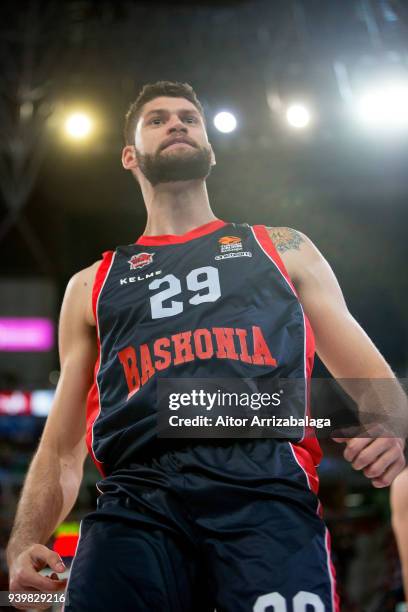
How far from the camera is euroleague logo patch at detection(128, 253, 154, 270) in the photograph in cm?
213

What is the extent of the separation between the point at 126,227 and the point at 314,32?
254 cm

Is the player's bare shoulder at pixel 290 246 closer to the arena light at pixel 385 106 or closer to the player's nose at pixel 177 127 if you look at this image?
the player's nose at pixel 177 127

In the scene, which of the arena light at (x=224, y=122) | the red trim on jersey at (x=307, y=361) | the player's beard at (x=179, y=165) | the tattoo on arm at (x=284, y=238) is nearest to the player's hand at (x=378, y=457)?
the red trim on jersey at (x=307, y=361)

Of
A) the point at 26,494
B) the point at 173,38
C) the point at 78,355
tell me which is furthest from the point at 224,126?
the point at 173,38

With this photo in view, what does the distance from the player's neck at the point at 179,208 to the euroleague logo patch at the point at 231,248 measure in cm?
14

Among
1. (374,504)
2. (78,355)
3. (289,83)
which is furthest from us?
(289,83)

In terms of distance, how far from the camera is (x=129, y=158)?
240 cm

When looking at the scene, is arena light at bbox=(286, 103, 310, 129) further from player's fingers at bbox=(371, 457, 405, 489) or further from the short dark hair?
player's fingers at bbox=(371, 457, 405, 489)

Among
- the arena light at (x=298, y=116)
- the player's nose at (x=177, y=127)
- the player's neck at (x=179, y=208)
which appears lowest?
the player's neck at (x=179, y=208)

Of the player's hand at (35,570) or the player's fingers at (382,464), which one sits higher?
the player's fingers at (382,464)

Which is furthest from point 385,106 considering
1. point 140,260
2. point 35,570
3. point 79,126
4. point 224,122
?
point 35,570

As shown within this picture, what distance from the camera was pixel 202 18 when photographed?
5.28m

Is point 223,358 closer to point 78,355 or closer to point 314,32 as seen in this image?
point 78,355

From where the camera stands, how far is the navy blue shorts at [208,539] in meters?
1.57
